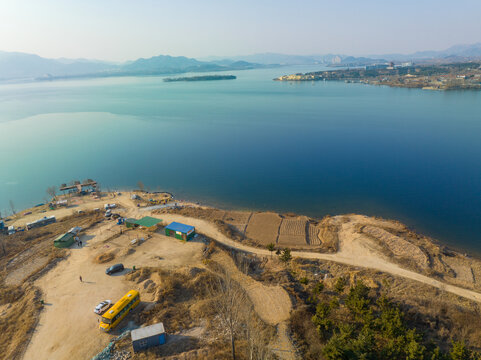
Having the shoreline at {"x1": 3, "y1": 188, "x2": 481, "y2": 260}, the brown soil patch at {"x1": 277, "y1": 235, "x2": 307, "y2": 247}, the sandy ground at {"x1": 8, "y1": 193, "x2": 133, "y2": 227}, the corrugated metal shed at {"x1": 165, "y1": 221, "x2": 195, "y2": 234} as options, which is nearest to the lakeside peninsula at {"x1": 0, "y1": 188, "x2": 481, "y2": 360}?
the brown soil patch at {"x1": 277, "y1": 235, "x2": 307, "y2": 247}

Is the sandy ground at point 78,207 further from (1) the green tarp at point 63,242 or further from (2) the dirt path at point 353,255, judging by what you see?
(2) the dirt path at point 353,255

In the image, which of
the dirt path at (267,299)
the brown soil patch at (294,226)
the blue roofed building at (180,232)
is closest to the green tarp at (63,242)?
the blue roofed building at (180,232)

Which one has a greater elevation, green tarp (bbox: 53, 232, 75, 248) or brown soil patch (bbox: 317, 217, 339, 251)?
green tarp (bbox: 53, 232, 75, 248)

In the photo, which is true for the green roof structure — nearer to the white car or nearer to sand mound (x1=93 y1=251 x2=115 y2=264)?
sand mound (x1=93 y1=251 x2=115 y2=264)

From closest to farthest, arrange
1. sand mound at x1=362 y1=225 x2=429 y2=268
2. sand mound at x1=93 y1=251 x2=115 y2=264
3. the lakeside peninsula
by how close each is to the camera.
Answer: the lakeside peninsula → sand mound at x1=93 y1=251 x2=115 y2=264 → sand mound at x1=362 y1=225 x2=429 y2=268

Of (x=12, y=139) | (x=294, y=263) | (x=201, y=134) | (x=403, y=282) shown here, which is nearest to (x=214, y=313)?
(x=294, y=263)

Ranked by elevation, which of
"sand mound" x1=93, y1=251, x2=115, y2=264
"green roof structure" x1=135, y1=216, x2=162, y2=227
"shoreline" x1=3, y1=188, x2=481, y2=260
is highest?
"green roof structure" x1=135, y1=216, x2=162, y2=227
